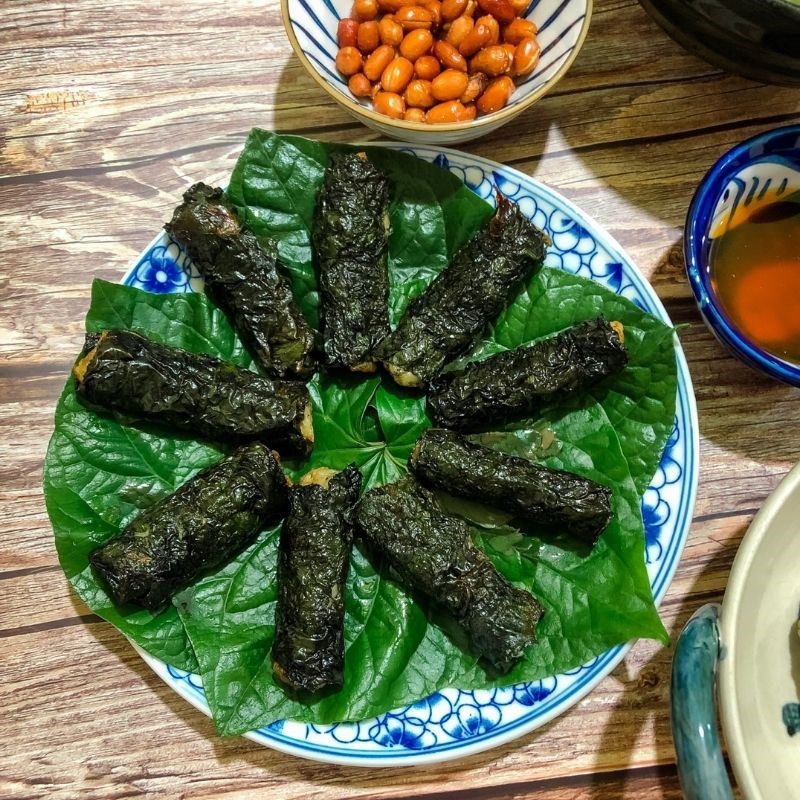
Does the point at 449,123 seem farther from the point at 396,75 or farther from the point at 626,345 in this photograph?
the point at 626,345

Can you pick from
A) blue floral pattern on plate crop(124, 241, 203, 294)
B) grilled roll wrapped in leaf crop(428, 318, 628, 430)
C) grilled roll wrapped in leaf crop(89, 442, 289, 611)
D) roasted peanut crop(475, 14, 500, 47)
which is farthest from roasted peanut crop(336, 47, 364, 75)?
grilled roll wrapped in leaf crop(89, 442, 289, 611)

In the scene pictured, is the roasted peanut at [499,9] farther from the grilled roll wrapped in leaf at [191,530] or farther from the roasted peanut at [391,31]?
the grilled roll wrapped in leaf at [191,530]

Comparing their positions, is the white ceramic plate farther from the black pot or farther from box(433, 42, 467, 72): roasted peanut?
box(433, 42, 467, 72): roasted peanut

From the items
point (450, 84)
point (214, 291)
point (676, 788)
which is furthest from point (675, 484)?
point (214, 291)

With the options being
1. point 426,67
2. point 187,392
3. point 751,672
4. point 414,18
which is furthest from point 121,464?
point 751,672

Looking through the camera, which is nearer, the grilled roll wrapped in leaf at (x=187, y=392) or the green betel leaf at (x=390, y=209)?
the grilled roll wrapped in leaf at (x=187, y=392)

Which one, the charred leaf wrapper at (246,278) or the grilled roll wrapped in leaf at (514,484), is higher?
the charred leaf wrapper at (246,278)

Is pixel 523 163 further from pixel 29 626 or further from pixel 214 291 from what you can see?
pixel 29 626

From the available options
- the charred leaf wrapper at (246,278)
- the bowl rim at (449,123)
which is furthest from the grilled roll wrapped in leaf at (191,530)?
the bowl rim at (449,123)
